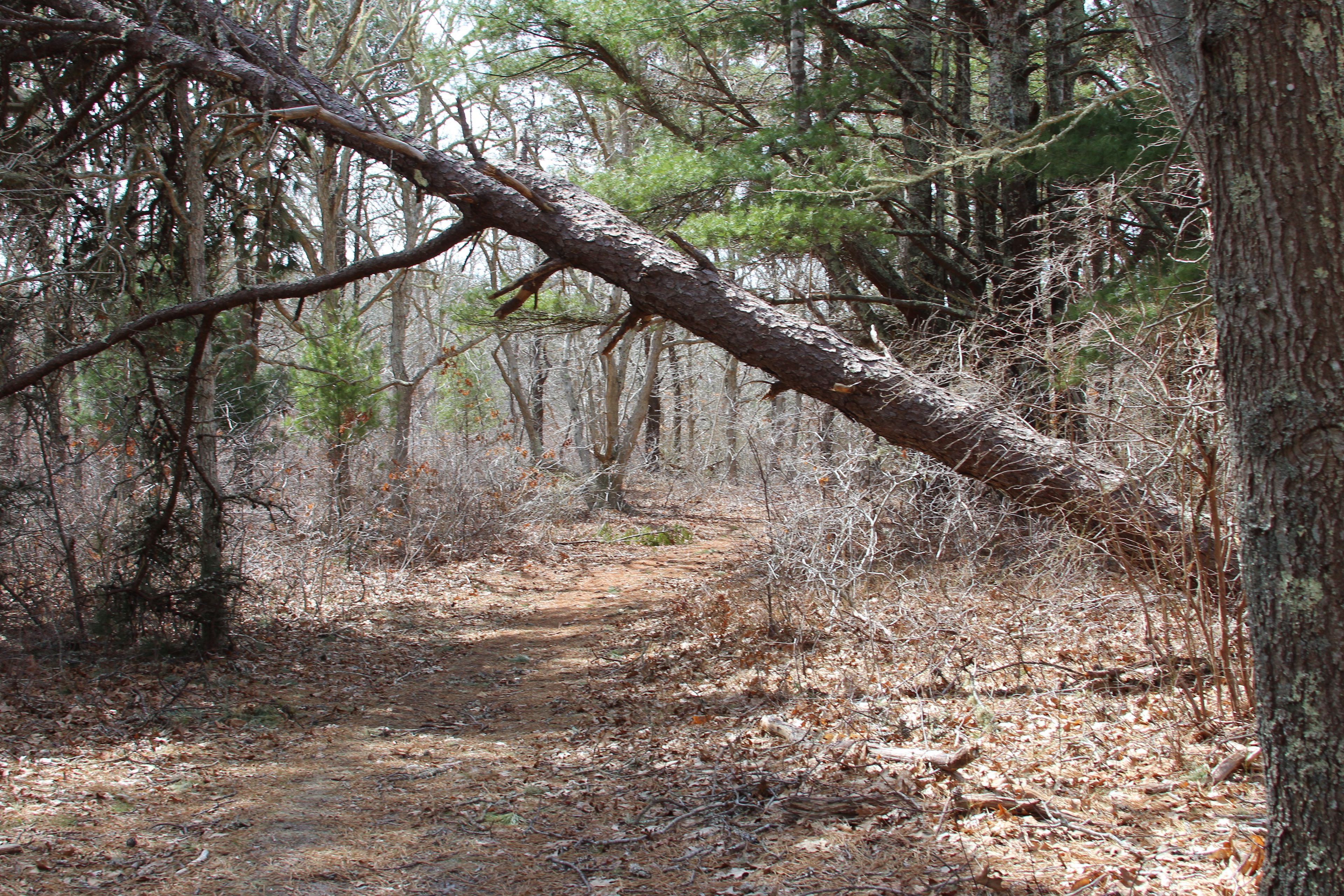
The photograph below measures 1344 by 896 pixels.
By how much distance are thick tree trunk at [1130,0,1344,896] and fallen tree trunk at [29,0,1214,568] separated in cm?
283

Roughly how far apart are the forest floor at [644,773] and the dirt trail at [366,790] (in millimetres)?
18

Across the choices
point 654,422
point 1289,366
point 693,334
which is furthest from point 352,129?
point 654,422

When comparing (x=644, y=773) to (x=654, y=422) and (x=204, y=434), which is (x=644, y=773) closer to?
(x=204, y=434)

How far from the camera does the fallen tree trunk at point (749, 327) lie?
5473 millimetres

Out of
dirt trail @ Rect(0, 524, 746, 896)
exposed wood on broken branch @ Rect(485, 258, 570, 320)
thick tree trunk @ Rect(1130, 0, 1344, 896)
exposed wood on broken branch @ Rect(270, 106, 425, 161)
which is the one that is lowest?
dirt trail @ Rect(0, 524, 746, 896)

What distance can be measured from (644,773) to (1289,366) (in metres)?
3.56

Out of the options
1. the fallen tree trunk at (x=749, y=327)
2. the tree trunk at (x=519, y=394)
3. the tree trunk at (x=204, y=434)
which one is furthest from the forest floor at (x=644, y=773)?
the tree trunk at (x=519, y=394)

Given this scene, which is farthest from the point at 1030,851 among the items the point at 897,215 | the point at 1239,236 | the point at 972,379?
the point at 897,215

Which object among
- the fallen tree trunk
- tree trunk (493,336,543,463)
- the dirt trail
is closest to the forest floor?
the dirt trail

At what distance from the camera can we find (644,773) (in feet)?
15.5

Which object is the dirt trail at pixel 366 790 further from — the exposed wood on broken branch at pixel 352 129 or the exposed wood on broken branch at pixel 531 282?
the exposed wood on broken branch at pixel 352 129

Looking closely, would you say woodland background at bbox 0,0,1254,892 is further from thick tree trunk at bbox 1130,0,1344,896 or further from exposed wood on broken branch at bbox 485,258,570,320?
thick tree trunk at bbox 1130,0,1344,896

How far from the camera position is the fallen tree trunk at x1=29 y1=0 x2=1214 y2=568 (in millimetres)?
5473

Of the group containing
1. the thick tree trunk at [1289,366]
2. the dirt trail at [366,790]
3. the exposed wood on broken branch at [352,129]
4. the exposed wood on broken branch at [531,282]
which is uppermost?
the exposed wood on broken branch at [352,129]
